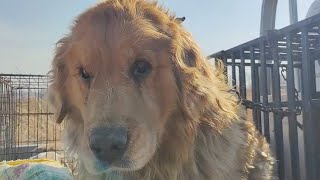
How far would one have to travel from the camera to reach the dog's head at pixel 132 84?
7.00 feet

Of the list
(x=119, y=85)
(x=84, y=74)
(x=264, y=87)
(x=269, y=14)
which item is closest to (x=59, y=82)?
(x=84, y=74)

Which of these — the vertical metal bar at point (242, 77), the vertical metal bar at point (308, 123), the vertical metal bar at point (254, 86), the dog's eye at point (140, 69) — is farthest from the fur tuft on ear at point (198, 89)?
the vertical metal bar at point (242, 77)

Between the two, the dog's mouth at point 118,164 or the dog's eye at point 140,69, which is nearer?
the dog's mouth at point 118,164

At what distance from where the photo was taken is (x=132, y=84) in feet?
7.71

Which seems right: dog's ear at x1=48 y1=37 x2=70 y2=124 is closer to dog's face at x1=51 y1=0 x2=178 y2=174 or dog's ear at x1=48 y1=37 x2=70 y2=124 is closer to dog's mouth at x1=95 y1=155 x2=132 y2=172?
dog's face at x1=51 y1=0 x2=178 y2=174

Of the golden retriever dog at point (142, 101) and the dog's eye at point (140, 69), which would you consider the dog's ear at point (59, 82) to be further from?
the dog's eye at point (140, 69)

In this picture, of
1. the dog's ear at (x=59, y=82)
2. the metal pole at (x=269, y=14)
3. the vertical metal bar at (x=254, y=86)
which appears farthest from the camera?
the metal pole at (x=269, y=14)

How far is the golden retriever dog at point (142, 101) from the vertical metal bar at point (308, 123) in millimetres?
880

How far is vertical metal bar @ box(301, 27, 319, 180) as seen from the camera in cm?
358

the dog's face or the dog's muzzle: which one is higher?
the dog's face

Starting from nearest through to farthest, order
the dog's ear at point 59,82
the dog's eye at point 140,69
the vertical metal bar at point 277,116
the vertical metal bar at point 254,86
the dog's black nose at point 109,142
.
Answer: the dog's black nose at point 109,142
the dog's eye at point 140,69
the dog's ear at point 59,82
the vertical metal bar at point 277,116
the vertical metal bar at point 254,86

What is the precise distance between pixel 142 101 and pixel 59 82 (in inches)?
32.2

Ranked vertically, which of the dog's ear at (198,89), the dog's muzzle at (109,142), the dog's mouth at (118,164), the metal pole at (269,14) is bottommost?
the dog's mouth at (118,164)

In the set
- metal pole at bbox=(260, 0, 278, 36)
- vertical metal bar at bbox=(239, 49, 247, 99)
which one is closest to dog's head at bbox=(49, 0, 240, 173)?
vertical metal bar at bbox=(239, 49, 247, 99)
